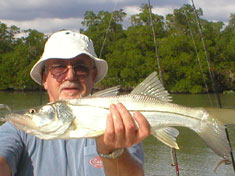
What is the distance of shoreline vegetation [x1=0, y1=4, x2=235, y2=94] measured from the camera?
2277 inches

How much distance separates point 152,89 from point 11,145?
1.29 meters

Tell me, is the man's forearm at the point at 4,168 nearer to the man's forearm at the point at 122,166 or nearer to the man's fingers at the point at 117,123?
the man's forearm at the point at 122,166

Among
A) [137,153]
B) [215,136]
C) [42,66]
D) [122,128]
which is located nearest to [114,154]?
[122,128]

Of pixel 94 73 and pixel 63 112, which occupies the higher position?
pixel 94 73

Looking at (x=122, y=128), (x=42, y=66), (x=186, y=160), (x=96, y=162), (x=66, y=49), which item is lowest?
(x=186, y=160)

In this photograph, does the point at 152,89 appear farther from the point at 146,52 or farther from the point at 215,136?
the point at 146,52

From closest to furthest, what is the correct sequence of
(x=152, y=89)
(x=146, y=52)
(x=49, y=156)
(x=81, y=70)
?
(x=152, y=89)
(x=49, y=156)
(x=81, y=70)
(x=146, y=52)

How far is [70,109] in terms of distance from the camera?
2.57 metres

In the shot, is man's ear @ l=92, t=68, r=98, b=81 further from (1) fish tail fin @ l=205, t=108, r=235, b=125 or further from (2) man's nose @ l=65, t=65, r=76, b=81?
(1) fish tail fin @ l=205, t=108, r=235, b=125

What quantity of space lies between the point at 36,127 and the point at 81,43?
1285 mm

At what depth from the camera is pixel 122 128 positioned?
2590mm

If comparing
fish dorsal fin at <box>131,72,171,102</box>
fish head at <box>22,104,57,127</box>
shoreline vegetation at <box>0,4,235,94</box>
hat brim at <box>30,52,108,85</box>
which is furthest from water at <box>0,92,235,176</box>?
shoreline vegetation at <box>0,4,235,94</box>

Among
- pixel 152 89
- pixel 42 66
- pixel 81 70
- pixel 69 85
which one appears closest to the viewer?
pixel 152 89

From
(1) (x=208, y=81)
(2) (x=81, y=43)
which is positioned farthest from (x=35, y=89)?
(2) (x=81, y=43)
